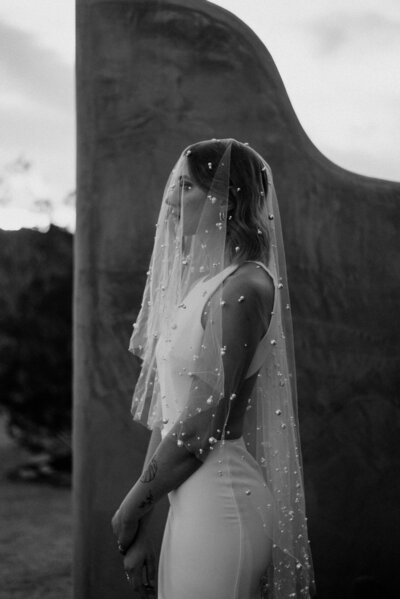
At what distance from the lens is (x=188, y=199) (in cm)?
166

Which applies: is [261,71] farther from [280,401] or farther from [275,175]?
[280,401]

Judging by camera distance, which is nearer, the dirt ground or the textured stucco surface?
the textured stucco surface

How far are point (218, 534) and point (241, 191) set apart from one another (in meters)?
0.77

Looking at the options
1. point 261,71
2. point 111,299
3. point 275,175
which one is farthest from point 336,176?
point 111,299

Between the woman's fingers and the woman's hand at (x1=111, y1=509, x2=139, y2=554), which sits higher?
the woman's hand at (x1=111, y1=509, x2=139, y2=554)

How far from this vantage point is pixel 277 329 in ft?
5.72

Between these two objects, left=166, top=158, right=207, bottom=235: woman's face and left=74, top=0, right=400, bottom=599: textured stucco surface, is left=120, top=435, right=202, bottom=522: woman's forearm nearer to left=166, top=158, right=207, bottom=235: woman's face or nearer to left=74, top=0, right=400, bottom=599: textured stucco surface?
left=166, top=158, right=207, bottom=235: woman's face

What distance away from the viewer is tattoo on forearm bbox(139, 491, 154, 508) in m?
1.53

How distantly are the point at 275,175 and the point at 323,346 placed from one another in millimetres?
843

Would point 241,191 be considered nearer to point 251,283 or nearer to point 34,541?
Answer: point 251,283

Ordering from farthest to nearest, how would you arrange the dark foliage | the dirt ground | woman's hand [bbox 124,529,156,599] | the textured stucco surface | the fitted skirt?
the dark foliage, the dirt ground, the textured stucco surface, woman's hand [bbox 124,529,156,599], the fitted skirt

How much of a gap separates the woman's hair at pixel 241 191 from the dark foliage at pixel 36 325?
5.83 m

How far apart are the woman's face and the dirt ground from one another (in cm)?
→ 326

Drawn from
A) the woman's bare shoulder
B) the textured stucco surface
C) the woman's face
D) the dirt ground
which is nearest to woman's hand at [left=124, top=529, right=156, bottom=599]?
the woman's bare shoulder
